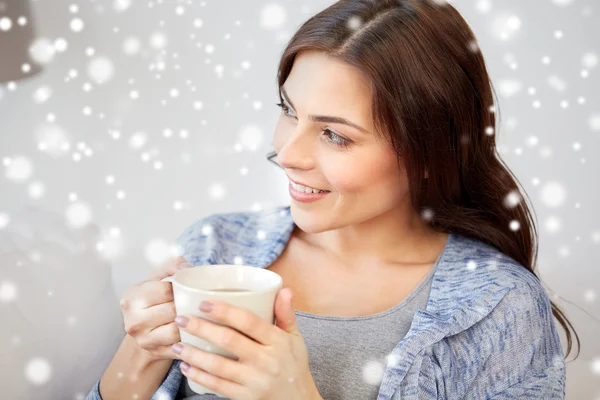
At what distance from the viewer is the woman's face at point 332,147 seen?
3.71 ft

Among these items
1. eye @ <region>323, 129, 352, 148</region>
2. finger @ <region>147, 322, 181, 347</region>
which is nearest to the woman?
eye @ <region>323, 129, 352, 148</region>

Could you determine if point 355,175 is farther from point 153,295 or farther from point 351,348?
point 153,295

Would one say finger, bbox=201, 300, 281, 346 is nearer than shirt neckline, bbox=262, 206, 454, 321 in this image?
Yes

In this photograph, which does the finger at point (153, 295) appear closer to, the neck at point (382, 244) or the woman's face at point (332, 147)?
the woman's face at point (332, 147)

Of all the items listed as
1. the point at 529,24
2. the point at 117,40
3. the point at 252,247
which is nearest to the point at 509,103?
the point at 529,24

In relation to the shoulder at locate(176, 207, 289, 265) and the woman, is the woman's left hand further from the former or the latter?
the shoulder at locate(176, 207, 289, 265)

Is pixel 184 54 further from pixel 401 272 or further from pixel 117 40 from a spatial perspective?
pixel 401 272

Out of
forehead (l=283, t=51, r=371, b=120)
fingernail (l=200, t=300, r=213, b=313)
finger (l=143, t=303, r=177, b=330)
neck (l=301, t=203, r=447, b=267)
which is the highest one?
forehead (l=283, t=51, r=371, b=120)

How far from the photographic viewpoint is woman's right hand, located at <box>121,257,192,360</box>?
0.91 meters

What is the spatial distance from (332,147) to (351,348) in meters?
0.37

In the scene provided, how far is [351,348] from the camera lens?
46.8 inches

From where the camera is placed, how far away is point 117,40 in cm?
175
